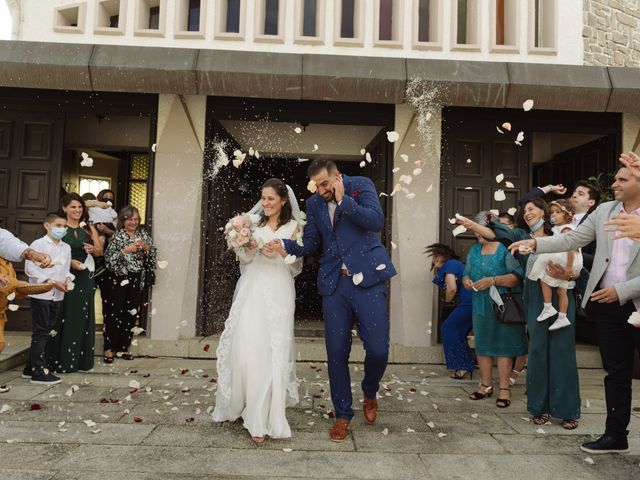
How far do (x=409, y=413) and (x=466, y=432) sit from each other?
0.65 m

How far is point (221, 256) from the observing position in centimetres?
→ 835

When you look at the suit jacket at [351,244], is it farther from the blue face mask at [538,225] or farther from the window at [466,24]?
the window at [466,24]

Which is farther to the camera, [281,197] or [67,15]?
[67,15]

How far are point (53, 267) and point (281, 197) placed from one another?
2964 millimetres

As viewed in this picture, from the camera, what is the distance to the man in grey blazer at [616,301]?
3.70m

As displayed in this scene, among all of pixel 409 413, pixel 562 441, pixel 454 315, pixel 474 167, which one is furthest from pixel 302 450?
pixel 474 167

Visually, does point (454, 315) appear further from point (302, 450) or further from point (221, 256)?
point (221, 256)

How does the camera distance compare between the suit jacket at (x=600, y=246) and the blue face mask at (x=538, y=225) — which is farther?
the blue face mask at (x=538, y=225)

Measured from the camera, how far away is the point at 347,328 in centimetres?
414

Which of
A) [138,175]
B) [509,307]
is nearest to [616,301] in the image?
[509,307]

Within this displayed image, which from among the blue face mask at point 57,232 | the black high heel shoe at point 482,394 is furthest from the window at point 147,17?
the black high heel shoe at point 482,394

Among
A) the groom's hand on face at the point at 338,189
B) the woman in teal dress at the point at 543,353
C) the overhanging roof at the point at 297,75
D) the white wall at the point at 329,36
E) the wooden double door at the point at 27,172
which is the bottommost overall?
the woman in teal dress at the point at 543,353

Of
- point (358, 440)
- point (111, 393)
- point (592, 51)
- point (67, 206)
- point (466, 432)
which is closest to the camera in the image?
point (358, 440)

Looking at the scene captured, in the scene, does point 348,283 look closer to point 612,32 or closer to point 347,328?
point 347,328
